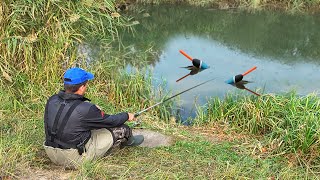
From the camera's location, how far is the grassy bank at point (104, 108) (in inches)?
131

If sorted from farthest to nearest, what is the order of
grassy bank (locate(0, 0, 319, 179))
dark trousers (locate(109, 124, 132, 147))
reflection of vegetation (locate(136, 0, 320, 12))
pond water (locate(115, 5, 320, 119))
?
1. reflection of vegetation (locate(136, 0, 320, 12))
2. pond water (locate(115, 5, 320, 119))
3. dark trousers (locate(109, 124, 132, 147))
4. grassy bank (locate(0, 0, 319, 179))

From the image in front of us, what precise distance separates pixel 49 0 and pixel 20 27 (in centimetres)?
47

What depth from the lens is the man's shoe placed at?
3770 millimetres

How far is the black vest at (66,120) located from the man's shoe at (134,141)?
2.06 feet

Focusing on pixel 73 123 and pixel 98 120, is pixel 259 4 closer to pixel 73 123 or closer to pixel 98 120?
pixel 98 120

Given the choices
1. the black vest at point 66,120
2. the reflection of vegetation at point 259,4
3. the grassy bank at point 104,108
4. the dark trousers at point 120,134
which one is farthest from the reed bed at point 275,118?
the reflection of vegetation at point 259,4

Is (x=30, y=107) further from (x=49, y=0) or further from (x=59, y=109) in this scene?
(x=59, y=109)

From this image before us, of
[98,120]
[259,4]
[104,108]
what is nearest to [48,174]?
[98,120]

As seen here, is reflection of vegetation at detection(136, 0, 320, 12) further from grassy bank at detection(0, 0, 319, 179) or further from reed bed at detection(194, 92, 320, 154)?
reed bed at detection(194, 92, 320, 154)

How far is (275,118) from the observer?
449 cm

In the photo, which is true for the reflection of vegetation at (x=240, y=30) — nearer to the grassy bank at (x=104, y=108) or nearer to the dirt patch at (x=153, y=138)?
the grassy bank at (x=104, y=108)

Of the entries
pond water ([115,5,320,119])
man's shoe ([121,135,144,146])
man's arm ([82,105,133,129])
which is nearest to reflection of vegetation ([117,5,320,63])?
pond water ([115,5,320,119])

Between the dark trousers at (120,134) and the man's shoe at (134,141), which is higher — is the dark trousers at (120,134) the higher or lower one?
the higher one

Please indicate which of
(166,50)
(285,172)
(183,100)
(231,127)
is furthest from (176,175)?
(166,50)
